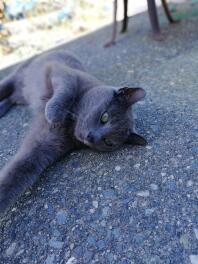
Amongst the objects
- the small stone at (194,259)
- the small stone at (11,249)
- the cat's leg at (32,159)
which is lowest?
the small stone at (194,259)

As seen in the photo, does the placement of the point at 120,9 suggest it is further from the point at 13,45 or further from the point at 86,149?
the point at 86,149

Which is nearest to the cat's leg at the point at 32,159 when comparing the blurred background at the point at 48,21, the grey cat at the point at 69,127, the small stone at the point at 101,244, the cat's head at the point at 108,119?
the grey cat at the point at 69,127

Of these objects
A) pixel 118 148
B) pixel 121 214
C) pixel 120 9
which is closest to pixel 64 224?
pixel 121 214

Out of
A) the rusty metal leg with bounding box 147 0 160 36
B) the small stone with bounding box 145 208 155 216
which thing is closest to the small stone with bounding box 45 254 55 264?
the small stone with bounding box 145 208 155 216

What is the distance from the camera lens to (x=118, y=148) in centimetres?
198

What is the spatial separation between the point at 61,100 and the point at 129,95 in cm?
39

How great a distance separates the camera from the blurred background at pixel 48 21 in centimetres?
436

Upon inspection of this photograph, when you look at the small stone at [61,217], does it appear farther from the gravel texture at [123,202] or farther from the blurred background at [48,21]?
the blurred background at [48,21]

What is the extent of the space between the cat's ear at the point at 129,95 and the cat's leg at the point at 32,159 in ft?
1.24

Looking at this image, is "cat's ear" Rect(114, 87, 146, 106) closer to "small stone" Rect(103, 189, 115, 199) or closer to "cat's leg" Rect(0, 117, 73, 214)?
"cat's leg" Rect(0, 117, 73, 214)

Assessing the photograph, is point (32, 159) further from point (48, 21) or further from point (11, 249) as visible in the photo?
point (48, 21)

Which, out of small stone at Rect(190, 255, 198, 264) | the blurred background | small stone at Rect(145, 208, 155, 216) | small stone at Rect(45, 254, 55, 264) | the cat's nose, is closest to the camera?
small stone at Rect(190, 255, 198, 264)

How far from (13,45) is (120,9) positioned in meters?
2.13

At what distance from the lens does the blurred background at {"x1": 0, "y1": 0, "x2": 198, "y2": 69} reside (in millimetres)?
4355
